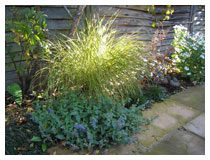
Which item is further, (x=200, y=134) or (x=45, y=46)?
(x=45, y=46)

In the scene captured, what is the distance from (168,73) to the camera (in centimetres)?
385

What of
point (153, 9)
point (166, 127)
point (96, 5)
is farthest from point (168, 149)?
point (153, 9)

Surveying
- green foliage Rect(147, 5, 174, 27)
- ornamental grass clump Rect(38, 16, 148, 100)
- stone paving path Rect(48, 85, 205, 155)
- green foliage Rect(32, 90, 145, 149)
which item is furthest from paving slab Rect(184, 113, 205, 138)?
green foliage Rect(147, 5, 174, 27)

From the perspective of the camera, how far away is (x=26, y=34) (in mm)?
2289

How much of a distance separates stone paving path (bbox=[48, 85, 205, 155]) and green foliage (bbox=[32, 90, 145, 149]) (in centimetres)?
11

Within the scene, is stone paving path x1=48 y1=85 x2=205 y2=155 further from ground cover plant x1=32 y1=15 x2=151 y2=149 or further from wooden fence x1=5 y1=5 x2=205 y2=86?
wooden fence x1=5 y1=5 x2=205 y2=86

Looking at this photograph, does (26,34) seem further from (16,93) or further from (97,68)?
(97,68)

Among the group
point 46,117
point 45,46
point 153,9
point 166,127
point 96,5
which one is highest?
point 153,9

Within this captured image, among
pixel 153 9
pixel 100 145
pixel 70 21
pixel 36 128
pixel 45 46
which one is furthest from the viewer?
pixel 153 9

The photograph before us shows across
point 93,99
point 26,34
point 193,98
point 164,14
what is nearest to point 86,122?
point 93,99

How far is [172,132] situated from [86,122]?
39.2 inches

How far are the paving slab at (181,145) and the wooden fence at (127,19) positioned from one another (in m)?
1.52
